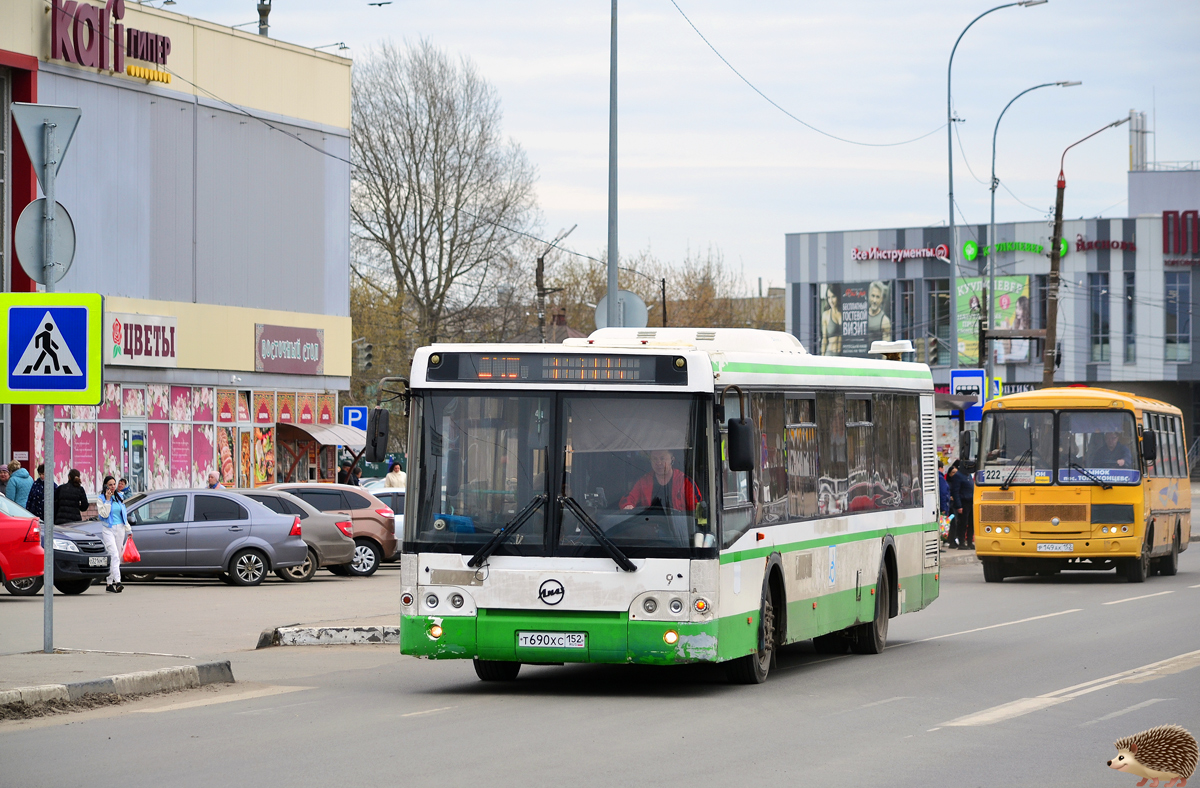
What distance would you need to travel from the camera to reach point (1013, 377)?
86875mm

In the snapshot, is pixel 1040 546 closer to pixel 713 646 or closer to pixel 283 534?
pixel 283 534

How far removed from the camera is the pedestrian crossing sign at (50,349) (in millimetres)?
13664

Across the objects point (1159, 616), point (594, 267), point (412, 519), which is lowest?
point (1159, 616)

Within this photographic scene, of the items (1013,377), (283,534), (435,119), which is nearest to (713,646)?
(283,534)

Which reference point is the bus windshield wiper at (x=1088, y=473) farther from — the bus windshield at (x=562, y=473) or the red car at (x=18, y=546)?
the bus windshield at (x=562, y=473)

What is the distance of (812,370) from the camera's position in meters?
14.1

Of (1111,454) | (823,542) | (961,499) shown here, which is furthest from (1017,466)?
(823,542)

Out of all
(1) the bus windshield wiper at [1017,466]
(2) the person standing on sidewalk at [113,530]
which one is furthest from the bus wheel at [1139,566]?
(2) the person standing on sidewalk at [113,530]

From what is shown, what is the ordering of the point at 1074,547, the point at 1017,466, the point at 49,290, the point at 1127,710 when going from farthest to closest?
the point at 1017,466, the point at 1074,547, the point at 49,290, the point at 1127,710

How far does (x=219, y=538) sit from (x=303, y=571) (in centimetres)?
229

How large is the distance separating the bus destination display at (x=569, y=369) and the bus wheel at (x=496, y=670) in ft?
7.98

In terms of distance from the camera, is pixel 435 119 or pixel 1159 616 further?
pixel 435 119

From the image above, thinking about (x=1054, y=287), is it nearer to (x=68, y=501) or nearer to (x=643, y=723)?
(x=68, y=501)

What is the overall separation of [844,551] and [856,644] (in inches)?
54.3
